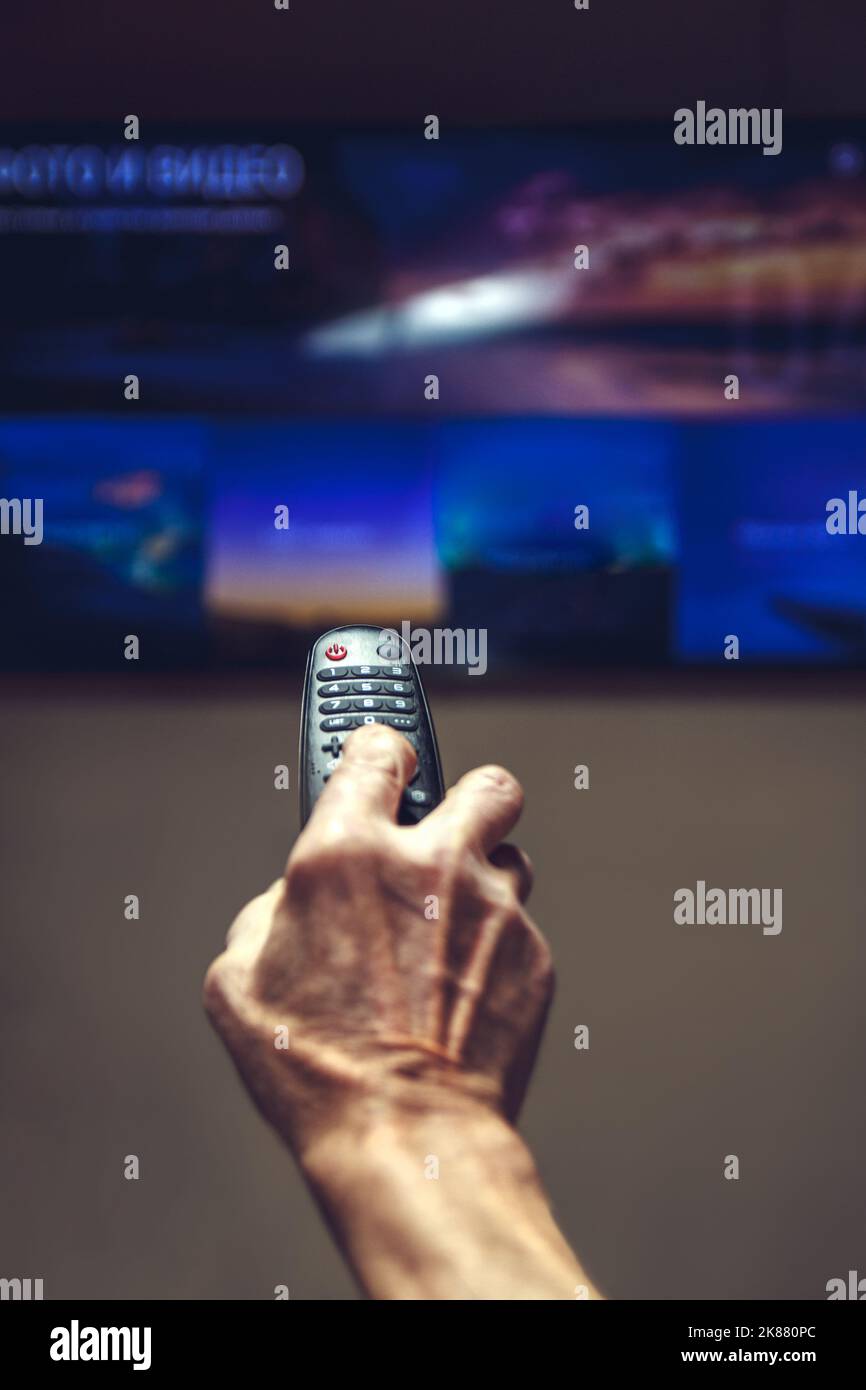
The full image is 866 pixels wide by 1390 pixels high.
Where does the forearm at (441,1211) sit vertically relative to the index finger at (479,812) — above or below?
below

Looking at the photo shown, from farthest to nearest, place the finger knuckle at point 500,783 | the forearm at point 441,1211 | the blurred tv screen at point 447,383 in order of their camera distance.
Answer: the blurred tv screen at point 447,383 < the finger knuckle at point 500,783 < the forearm at point 441,1211

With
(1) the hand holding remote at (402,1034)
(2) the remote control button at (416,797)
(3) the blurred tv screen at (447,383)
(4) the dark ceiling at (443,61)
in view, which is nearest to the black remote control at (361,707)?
(2) the remote control button at (416,797)

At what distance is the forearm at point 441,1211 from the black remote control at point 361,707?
0.62ft

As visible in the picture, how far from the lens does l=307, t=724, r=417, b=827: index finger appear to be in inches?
20.1

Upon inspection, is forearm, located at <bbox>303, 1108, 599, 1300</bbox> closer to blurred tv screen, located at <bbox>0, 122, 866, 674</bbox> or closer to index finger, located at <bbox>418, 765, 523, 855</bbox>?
index finger, located at <bbox>418, 765, 523, 855</bbox>

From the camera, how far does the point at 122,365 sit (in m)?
1.41

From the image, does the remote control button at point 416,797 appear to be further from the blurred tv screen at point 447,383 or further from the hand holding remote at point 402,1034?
the blurred tv screen at point 447,383

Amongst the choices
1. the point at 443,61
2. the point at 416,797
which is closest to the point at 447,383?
the point at 443,61

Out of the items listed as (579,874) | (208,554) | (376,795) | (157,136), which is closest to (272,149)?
(157,136)

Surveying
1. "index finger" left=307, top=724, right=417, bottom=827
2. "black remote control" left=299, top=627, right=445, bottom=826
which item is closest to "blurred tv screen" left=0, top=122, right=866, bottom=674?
"black remote control" left=299, top=627, right=445, bottom=826

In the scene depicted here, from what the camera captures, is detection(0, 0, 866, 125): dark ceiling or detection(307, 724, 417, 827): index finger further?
detection(0, 0, 866, 125): dark ceiling

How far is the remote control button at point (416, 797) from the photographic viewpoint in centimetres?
Result: 62

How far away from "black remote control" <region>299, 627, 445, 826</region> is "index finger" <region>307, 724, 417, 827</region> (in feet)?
0.19

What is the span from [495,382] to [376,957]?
1050 mm
